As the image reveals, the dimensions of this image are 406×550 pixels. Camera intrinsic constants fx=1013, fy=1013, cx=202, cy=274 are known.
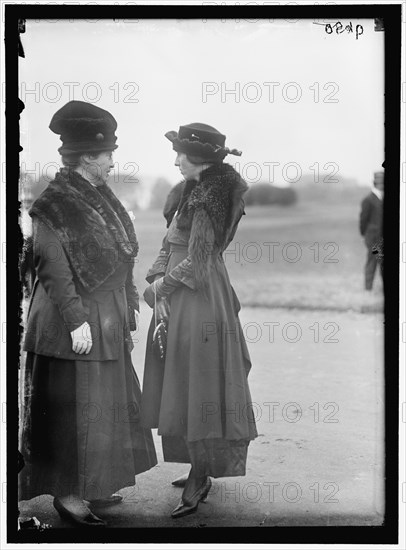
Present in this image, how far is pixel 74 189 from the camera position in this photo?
5.35 m

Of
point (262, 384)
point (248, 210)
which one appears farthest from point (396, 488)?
point (248, 210)

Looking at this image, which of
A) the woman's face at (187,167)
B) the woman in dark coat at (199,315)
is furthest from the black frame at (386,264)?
the woman's face at (187,167)

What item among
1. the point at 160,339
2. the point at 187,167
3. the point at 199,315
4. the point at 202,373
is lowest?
the point at 202,373

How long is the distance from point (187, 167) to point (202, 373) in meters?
1.10

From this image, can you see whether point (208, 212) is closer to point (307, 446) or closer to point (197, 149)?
point (197, 149)

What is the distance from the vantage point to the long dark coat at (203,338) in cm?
534

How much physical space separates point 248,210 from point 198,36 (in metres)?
0.99

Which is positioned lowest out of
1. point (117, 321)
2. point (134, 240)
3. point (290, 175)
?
point (117, 321)

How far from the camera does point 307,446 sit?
223 inches

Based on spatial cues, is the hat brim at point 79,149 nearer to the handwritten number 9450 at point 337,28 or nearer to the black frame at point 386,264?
the black frame at point 386,264

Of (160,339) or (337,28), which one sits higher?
(337,28)

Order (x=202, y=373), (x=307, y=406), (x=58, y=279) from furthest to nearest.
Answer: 1. (x=307, y=406)
2. (x=202, y=373)
3. (x=58, y=279)

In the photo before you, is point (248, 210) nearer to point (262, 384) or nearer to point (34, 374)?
point (262, 384)

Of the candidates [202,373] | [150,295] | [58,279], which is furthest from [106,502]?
[58,279]
